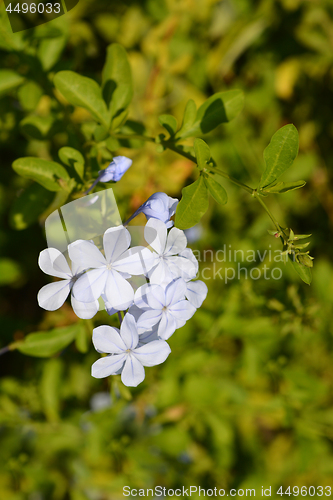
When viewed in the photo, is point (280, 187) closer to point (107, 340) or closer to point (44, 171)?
point (107, 340)

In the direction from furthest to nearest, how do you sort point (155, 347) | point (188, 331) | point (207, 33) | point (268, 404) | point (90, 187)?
point (207, 33), point (268, 404), point (188, 331), point (90, 187), point (155, 347)

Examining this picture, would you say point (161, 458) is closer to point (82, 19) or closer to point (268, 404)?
point (268, 404)

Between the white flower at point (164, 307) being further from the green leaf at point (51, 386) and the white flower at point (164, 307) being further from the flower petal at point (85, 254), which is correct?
the green leaf at point (51, 386)

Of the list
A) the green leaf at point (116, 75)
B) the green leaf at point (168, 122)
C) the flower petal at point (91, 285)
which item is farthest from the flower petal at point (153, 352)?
the green leaf at point (116, 75)

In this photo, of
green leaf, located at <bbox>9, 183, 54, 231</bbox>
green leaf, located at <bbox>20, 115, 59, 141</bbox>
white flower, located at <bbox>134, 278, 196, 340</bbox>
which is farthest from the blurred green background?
white flower, located at <bbox>134, 278, 196, 340</bbox>

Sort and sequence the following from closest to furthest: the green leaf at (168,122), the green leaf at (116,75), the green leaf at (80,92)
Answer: the green leaf at (168,122) → the green leaf at (80,92) → the green leaf at (116,75)

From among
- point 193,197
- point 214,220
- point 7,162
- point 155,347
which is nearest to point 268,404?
point 214,220
